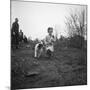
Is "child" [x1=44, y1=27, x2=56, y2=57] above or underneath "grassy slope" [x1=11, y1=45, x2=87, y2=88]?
above

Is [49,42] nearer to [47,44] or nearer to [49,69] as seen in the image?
[47,44]

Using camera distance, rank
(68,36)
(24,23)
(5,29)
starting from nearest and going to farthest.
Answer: (5,29)
(24,23)
(68,36)

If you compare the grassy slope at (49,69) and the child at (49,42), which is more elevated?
the child at (49,42)

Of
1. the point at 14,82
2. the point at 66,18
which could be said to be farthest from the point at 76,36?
the point at 14,82

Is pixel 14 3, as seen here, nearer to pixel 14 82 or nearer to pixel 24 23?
pixel 24 23

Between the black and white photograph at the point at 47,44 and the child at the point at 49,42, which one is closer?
the black and white photograph at the point at 47,44

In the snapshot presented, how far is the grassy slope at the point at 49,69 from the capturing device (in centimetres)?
211

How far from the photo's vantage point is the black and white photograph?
6.95 ft

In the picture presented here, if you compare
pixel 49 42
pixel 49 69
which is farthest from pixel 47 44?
pixel 49 69

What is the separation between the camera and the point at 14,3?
2.10m

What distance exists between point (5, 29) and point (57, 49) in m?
0.71

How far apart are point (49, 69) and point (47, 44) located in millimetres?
323

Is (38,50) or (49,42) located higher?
(49,42)

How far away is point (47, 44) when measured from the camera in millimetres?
2223
